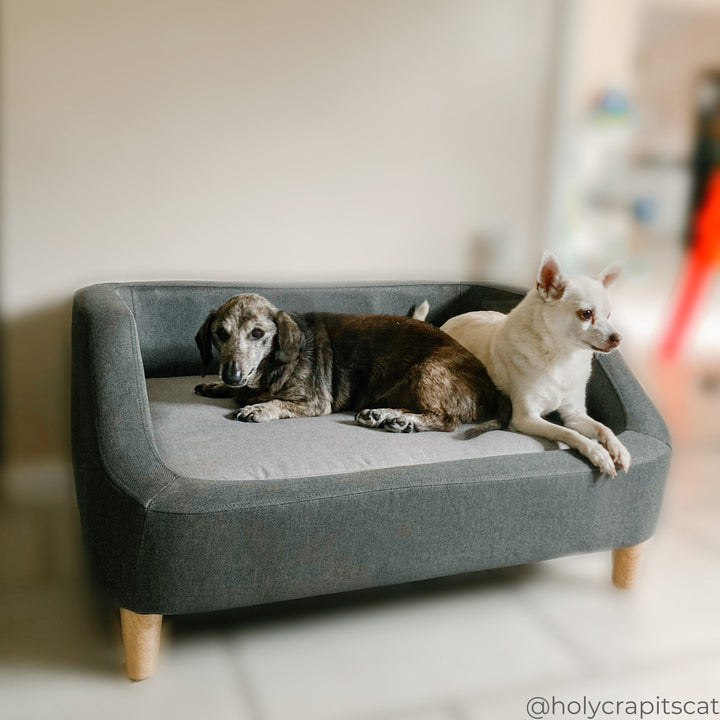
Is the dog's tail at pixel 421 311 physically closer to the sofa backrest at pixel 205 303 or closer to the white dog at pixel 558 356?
the sofa backrest at pixel 205 303

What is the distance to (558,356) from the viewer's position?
86.9 inches

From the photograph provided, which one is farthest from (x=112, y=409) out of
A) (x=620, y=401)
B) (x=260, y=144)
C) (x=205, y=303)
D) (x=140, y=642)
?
(x=260, y=144)

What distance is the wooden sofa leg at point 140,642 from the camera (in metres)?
1.70

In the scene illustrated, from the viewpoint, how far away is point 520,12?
3.38 m

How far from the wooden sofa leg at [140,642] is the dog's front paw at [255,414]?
2.07 feet

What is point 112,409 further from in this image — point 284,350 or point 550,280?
point 550,280

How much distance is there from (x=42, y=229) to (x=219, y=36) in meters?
0.97

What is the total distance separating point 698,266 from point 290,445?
2682 mm

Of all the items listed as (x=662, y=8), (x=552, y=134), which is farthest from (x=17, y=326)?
(x=662, y=8)

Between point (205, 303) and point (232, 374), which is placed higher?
point (205, 303)

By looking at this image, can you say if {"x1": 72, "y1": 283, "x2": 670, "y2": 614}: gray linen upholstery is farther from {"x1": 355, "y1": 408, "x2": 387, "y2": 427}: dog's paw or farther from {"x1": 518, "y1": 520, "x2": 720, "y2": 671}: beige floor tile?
{"x1": 518, "y1": 520, "x2": 720, "y2": 671}: beige floor tile

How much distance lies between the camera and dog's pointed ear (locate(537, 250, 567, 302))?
2.12 metres

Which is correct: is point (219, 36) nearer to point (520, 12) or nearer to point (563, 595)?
point (520, 12)

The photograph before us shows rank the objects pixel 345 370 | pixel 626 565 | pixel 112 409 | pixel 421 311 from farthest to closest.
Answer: pixel 421 311 → pixel 345 370 → pixel 626 565 → pixel 112 409
